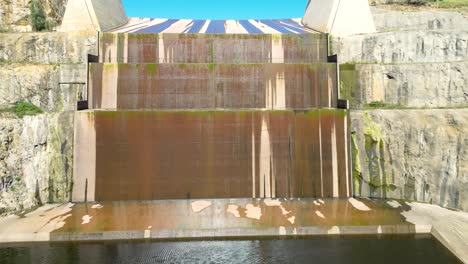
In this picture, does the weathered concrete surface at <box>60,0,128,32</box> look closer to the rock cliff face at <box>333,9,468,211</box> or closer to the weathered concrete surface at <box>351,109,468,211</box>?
the rock cliff face at <box>333,9,468,211</box>

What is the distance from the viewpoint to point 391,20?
36938mm

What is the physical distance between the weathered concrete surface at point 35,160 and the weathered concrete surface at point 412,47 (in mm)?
17334

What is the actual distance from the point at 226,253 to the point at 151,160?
22.6ft

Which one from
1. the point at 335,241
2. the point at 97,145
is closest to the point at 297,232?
the point at 335,241

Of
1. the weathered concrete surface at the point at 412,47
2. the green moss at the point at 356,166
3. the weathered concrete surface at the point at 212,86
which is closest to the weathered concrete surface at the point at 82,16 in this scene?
the weathered concrete surface at the point at 212,86

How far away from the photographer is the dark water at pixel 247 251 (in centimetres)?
1384

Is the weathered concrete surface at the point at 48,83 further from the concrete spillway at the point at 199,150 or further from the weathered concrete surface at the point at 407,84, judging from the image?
the weathered concrete surface at the point at 407,84

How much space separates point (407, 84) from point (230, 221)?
1335cm

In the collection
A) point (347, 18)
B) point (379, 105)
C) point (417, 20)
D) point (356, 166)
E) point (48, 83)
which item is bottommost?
point (356, 166)

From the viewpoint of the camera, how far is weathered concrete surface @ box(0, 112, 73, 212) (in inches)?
708

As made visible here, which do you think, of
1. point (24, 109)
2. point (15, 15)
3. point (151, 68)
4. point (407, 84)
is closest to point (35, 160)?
point (24, 109)

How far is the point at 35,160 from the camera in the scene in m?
18.8

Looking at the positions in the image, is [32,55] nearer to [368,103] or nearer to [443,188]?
[368,103]

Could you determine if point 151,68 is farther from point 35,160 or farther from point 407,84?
point 407,84
